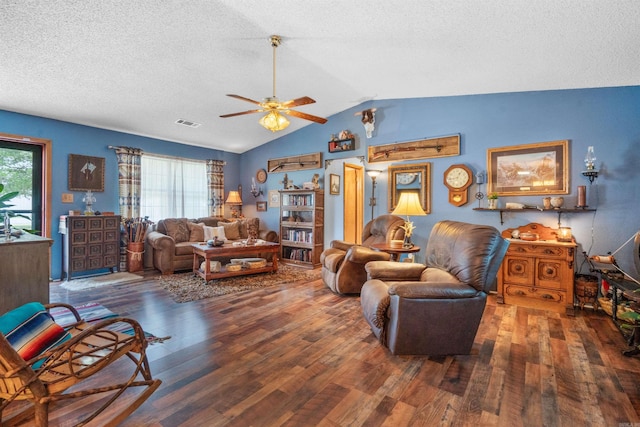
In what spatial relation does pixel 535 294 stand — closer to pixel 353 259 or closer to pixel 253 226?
pixel 353 259

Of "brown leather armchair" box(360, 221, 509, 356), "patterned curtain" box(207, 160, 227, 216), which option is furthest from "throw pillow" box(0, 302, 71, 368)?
"patterned curtain" box(207, 160, 227, 216)

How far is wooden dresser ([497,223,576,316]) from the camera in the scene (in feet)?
11.0

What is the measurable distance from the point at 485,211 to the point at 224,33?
3.93 metres

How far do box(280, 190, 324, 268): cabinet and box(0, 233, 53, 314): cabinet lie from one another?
3.85 metres

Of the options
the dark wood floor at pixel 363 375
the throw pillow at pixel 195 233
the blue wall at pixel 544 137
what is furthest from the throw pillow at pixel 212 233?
the blue wall at pixel 544 137

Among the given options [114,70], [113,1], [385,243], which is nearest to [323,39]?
[113,1]

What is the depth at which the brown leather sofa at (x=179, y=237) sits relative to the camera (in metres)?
5.00

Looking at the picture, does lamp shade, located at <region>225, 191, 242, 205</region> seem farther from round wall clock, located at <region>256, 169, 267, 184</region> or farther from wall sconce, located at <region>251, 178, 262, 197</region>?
round wall clock, located at <region>256, 169, 267, 184</region>

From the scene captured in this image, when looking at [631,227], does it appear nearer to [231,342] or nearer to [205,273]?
[231,342]

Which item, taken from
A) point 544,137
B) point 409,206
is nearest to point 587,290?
point 544,137

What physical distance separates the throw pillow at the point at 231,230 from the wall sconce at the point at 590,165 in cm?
566

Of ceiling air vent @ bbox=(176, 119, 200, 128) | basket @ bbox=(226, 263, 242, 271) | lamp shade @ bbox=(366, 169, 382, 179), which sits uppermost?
ceiling air vent @ bbox=(176, 119, 200, 128)

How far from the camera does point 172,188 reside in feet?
20.5

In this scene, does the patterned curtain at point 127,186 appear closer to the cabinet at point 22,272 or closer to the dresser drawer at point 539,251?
the cabinet at point 22,272
